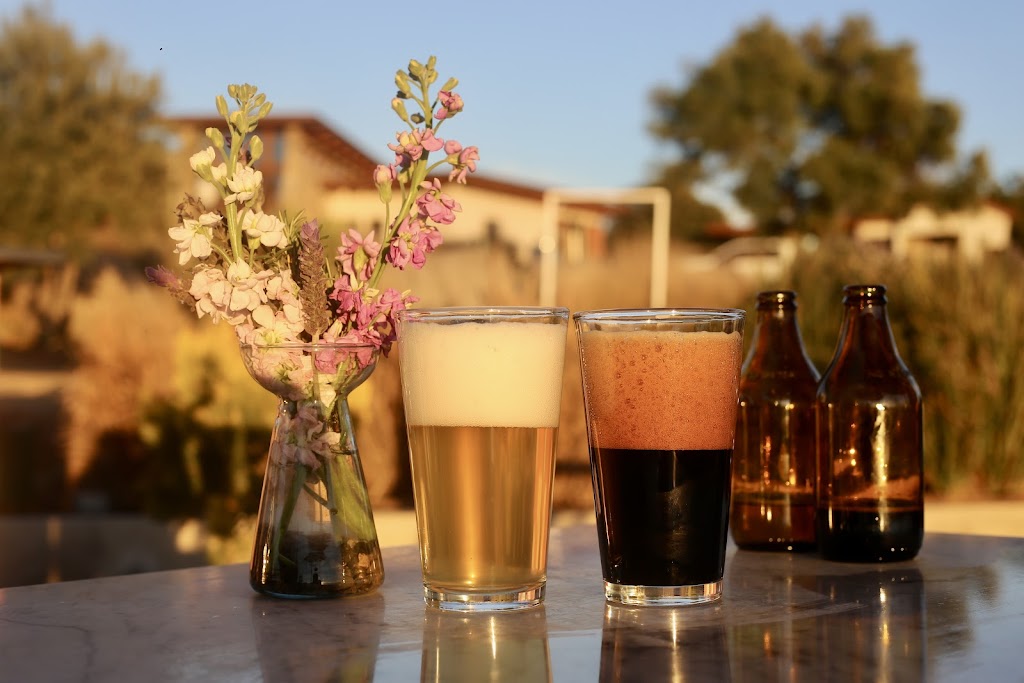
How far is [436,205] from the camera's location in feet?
4.16

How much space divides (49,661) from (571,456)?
249 inches

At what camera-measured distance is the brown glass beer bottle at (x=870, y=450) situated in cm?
148

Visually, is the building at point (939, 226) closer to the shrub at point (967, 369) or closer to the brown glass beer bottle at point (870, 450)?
the shrub at point (967, 369)

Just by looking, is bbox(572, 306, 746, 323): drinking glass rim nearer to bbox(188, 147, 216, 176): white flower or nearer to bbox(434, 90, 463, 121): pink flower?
bbox(434, 90, 463, 121): pink flower

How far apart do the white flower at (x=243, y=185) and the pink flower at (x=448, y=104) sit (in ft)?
0.66

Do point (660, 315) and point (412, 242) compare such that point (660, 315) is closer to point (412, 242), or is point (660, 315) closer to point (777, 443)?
point (412, 242)

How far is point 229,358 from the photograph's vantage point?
7141 millimetres

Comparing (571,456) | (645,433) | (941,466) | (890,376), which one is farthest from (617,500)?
(941,466)

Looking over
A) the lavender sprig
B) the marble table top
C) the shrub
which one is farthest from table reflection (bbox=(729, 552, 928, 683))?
the shrub

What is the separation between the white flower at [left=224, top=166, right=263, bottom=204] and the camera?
4.02ft

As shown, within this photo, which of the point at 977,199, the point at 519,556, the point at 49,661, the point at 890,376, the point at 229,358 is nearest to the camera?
the point at 49,661

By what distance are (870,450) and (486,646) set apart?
0.68m

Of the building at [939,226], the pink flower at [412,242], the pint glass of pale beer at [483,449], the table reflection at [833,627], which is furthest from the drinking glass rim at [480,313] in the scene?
the building at [939,226]

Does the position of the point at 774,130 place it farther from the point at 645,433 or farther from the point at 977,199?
the point at 645,433
